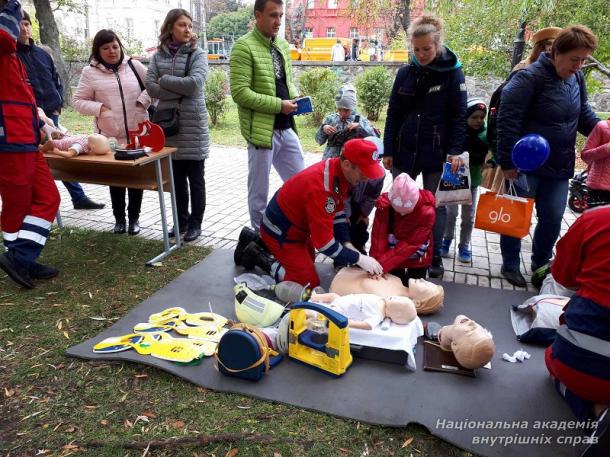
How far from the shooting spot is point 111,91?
4.12 meters

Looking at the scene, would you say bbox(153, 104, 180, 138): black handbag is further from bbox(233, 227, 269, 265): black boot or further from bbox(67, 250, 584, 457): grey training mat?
bbox(67, 250, 584, 457): grey training mat

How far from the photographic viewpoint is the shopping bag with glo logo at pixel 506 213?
129 inches

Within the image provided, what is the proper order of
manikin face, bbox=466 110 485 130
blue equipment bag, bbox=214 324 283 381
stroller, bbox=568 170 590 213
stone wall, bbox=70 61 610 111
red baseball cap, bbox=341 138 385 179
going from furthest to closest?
stone wall, bbox=70 61 610 111
stroller, bbox=568 170 590 213
manikin face, bbox=466 110 485 130
red baseball cap, bbox=341 138 385 179
blue equipment bag, bbox=214 324 283 381

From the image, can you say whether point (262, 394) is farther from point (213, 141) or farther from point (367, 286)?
point (213, 141)

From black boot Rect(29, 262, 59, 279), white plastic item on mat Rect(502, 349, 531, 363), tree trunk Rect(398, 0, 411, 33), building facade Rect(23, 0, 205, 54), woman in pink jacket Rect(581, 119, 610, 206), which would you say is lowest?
white plastic item on mat Rect(502, 349, 531, 363)

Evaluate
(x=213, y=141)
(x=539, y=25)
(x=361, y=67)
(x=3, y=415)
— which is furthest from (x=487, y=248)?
(x=361, y=67)

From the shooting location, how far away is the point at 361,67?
54.7 ft

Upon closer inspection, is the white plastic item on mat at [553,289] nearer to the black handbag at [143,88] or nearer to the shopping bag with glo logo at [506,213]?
the shopping bag with glo logo at [506,213]

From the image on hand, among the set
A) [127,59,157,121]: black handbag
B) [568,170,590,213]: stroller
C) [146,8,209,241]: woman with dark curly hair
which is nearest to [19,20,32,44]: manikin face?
[127,59,157,121]: black handbag

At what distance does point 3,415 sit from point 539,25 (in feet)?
28.1

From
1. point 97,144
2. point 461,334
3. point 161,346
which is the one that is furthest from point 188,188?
point 461,334

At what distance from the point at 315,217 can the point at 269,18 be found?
1699mm

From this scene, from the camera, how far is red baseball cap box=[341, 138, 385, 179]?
9.07 feet

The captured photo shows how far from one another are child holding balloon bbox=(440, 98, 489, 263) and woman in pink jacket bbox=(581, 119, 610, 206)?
716mm
